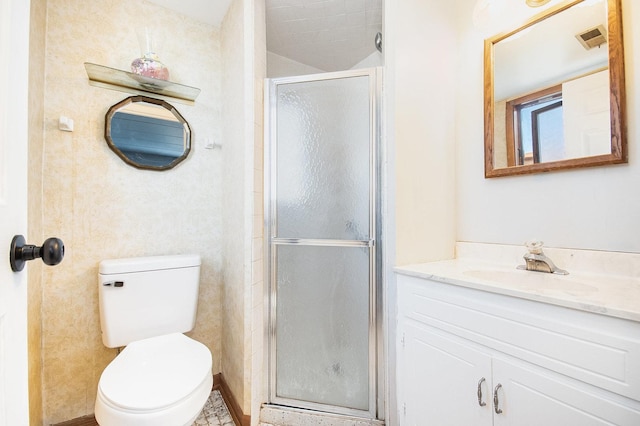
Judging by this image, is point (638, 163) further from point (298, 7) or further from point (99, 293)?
point (99, 293)

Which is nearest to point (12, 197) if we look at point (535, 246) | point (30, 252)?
point (30, 252)

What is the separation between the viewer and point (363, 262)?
1441mm

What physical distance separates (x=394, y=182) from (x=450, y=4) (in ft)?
3.67

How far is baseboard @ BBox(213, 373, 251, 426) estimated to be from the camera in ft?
4.58

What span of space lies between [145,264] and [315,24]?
183 centimetres

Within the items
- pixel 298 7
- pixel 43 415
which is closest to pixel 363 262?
pixel 298 7

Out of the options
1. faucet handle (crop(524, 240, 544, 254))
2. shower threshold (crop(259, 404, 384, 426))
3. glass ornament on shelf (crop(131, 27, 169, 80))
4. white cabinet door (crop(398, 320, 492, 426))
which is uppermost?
glass ornament on shelf (crop(131, 27, 169, 80))

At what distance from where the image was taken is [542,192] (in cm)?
121

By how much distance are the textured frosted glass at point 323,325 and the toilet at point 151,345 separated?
0.49m

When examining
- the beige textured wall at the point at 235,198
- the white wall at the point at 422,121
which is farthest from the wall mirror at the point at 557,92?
the beige textured wall at the point at 235,198

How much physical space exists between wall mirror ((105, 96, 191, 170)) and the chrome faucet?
1.91 meters

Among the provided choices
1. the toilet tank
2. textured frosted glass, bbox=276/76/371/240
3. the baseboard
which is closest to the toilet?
the toilet tank

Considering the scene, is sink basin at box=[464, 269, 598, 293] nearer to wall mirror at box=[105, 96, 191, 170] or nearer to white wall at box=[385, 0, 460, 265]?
white wall at box=[385, 0, 460, 265]

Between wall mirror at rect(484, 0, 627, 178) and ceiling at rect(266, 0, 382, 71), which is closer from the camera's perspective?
wall mirror at rect(484, 0, 627, 178)
